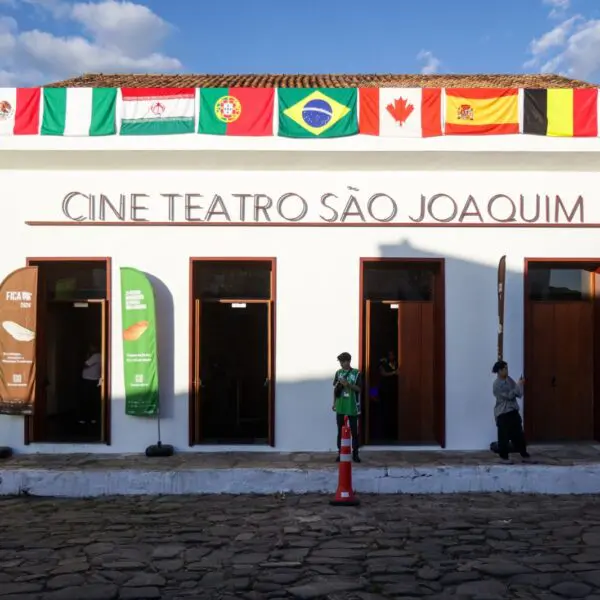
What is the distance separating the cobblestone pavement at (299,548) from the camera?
6.05 meters

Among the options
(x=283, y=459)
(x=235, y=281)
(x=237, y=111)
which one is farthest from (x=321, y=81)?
(x=283, y=459)

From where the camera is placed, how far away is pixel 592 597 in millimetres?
5754

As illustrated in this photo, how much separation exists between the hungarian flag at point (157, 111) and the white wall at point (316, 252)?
27.3 inches

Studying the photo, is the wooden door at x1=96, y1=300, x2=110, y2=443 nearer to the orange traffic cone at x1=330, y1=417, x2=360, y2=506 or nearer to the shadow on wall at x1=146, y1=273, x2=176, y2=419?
the shadow on wall at x1=146, y1=273, x2=176, y2=419

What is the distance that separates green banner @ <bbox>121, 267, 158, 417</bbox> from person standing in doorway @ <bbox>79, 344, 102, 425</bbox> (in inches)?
33.0

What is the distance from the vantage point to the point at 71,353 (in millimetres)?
12359

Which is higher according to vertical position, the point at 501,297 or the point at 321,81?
the point at 321,81

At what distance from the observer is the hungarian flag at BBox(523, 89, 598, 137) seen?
10.9 m

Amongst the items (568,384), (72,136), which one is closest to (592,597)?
(568,384)

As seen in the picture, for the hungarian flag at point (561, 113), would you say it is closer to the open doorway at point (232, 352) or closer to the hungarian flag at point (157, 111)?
the open doorway at point (232, 352)

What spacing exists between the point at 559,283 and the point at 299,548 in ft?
21.9

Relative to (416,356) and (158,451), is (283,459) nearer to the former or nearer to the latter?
(158,451)

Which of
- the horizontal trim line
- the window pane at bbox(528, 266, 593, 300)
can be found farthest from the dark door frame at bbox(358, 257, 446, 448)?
the window pane at bbox(528, 266, 593, 300)

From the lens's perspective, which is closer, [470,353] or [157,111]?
[157,111]
